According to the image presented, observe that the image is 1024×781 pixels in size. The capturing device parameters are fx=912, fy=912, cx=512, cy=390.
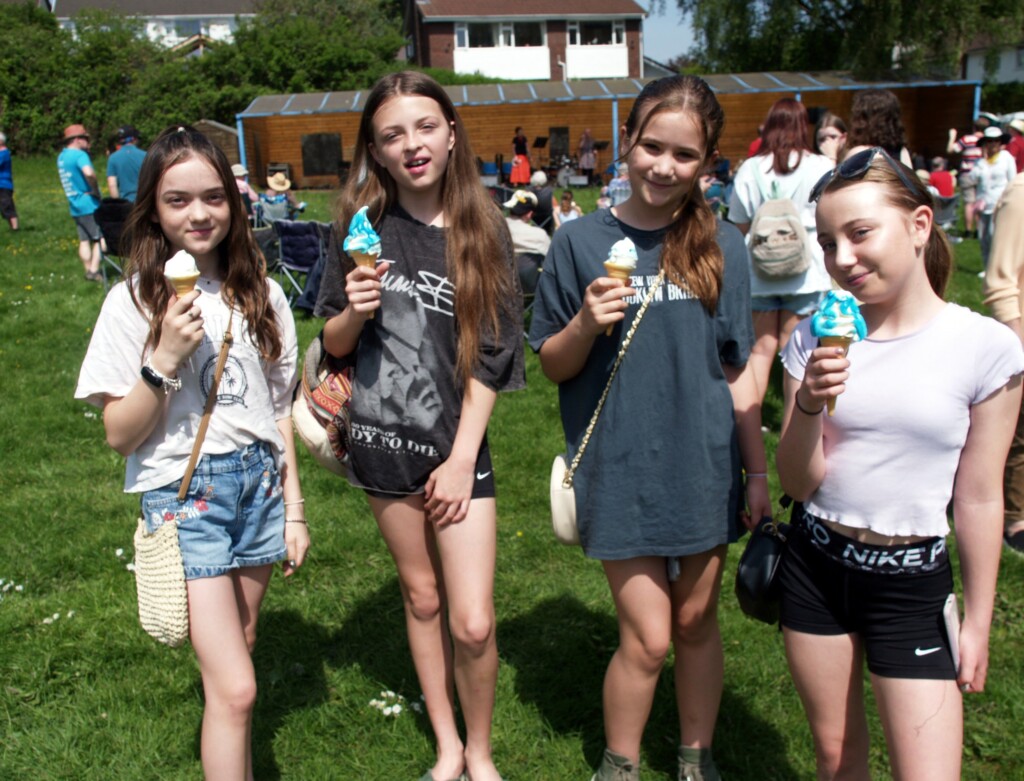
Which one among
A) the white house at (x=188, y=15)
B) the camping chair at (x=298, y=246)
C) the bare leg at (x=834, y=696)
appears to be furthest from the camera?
the white house at (x=188, y=15)

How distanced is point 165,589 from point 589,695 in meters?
1.81

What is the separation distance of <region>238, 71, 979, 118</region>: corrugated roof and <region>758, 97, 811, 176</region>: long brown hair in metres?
23.1

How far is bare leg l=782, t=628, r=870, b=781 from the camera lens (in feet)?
7.40

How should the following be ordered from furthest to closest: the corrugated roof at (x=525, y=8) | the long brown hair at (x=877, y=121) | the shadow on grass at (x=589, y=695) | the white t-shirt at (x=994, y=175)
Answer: the corrugated roof at (x=525, y=8) < the white t-shirt at (x=994, y=175) < the long brown hair at (x=877, y=121) < the shadow on grass at (x=589, y=695)

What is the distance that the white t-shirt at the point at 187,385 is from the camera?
2.45 metres

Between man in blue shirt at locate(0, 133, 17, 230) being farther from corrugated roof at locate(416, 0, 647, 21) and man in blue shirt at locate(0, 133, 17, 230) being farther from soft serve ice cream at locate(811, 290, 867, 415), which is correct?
corrugated roof at locate(416, 0, 647, 21)

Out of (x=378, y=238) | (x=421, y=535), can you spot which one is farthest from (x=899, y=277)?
(x=421, y=535)

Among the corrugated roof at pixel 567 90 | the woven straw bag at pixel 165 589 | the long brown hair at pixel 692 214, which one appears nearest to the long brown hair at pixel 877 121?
the long brown hair at pixel 692 214

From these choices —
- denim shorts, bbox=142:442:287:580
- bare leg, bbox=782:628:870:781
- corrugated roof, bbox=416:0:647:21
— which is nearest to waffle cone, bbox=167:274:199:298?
denim shorts, bbox=142:442:287:580

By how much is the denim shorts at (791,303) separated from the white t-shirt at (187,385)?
3679mm

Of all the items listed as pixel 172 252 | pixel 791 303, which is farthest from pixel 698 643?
pixel 791 303

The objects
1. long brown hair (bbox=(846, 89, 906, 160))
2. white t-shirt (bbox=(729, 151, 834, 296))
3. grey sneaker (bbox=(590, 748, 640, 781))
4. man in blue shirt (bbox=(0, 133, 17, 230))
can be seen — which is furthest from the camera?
man in blue shirt (bbox=(0, 133, 17, 230))

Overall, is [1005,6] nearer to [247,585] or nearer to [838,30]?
[838,30]

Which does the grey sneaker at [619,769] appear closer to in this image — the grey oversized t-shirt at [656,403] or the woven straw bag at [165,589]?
the grey oversized t-shirt at [656,403]
